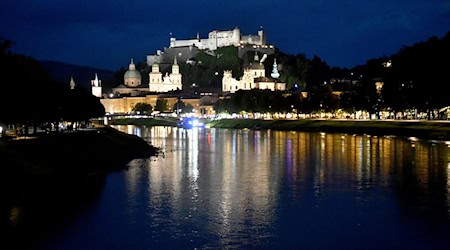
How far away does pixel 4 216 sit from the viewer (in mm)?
24562

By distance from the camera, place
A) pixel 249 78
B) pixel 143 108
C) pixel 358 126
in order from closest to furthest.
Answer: pixel 358 126 → pixel 249 78 → pixel 143 108

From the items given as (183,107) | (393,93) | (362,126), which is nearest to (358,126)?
(362,126)

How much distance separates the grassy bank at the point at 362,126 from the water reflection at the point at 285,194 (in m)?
18.0

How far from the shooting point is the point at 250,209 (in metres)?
27.0

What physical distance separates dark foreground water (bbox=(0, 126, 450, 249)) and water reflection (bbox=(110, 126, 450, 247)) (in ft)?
0.14

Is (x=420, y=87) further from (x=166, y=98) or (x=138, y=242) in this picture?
(x=166, y=98)

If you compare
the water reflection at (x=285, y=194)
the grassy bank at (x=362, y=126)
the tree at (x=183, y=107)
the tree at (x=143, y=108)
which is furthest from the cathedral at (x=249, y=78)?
the water reflection at (x=285, y=194)

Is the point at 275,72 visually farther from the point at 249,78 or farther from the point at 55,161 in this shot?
the point at 55,161

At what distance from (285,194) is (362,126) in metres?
56.1

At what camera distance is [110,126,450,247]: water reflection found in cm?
2355

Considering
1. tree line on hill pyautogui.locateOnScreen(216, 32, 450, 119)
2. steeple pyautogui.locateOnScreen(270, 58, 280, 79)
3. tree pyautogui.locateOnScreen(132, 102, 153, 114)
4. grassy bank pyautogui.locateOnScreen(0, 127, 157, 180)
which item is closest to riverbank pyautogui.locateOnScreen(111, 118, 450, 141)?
tree line on hill pyautogui.locateOnScreen(216, 32, 450, 119)

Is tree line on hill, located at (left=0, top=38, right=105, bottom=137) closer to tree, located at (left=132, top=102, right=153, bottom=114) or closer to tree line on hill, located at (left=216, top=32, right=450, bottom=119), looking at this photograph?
tree line on hill, located at (left=216, top=32, right=450, bottom=119)

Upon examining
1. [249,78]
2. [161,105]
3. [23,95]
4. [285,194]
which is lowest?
[285,194]

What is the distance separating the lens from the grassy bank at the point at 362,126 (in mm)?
69088
